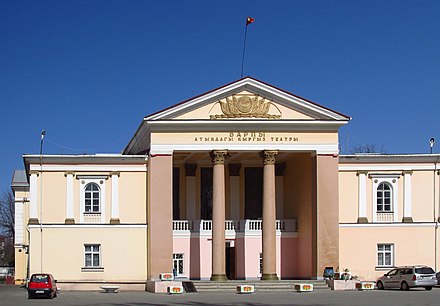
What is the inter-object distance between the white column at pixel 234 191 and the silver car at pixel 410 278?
10.9 metres

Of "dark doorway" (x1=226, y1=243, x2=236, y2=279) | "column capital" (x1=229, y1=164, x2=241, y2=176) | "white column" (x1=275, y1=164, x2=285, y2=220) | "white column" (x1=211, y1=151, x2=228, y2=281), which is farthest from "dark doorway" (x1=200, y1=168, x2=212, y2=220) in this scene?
"white column" (x1=211, y1=151, x2=228, y2=281)

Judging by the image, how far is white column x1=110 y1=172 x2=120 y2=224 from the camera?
5041cm

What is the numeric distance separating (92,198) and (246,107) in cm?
1052

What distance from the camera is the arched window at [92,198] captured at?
50.7 m

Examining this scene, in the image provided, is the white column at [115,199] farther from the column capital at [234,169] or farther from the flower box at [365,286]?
the flower box at [365,286]

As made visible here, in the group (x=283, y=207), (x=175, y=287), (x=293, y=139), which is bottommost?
(x=175, y=287)

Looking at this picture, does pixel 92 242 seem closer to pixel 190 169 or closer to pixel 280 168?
pixel 190 169

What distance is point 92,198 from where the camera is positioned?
50719 mm

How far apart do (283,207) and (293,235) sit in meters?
3.10

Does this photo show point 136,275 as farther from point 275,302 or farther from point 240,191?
point 275,302

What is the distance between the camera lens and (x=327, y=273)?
48469mm

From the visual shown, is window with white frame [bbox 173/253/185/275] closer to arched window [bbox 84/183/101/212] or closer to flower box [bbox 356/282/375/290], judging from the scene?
arched window [bbox 84/183/101/212]

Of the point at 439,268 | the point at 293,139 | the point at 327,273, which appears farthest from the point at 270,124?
the point at 439,268

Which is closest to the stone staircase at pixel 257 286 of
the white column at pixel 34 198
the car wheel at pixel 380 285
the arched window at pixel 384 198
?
the car wheel at pixel 380 285
